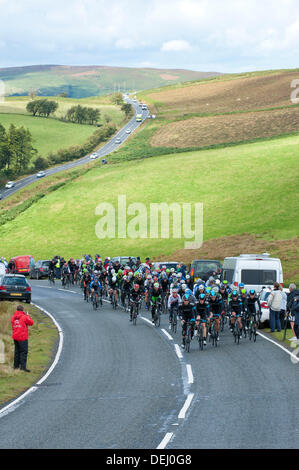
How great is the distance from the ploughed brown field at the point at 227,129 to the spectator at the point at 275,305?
227 ft

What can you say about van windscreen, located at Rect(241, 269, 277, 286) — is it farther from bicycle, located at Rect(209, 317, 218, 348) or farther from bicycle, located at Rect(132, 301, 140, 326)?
bicycle, located at Rect(209, 317, 218, 348)

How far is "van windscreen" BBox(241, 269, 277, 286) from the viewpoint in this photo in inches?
1053

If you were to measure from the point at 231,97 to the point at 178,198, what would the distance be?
67.2 m

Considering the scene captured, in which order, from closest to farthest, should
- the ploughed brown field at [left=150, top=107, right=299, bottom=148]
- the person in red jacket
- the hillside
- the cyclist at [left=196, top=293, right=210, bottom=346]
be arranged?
the person in red jacket < the cyclist at [left=196, top=293, right=210, bottom=346] < the ploughed brown field at [left=150, top=107, right=299, bottom=148] < the hillside

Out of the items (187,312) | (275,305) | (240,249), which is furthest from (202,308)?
(240,249)

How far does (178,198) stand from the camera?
73.8 m

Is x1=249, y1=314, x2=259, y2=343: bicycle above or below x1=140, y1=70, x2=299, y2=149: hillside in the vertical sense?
below

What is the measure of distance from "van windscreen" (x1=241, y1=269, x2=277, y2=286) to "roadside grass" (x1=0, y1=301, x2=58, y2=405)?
24.9 ft

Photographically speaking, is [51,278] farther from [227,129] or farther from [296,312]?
[227,129]

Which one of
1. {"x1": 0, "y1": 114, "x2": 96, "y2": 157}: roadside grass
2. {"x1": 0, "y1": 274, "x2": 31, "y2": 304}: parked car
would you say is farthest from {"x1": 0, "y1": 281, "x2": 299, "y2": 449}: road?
{"x1": 0, "y1": 114, "x2": 96, "y2": 157}: roadside grass

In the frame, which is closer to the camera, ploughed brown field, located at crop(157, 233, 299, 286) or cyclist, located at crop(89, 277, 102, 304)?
cyclist, located at crop(89, 277, 102, 304)

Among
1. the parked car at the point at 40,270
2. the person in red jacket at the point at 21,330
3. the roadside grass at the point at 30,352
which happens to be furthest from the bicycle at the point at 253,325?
the parked car at the point at 40,270

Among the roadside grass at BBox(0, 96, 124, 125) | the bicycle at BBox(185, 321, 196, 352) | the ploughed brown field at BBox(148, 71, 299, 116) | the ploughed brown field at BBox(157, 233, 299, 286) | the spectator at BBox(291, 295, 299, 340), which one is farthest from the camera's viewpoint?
the roadside grass at BBox(0, 96, 124, 125)
